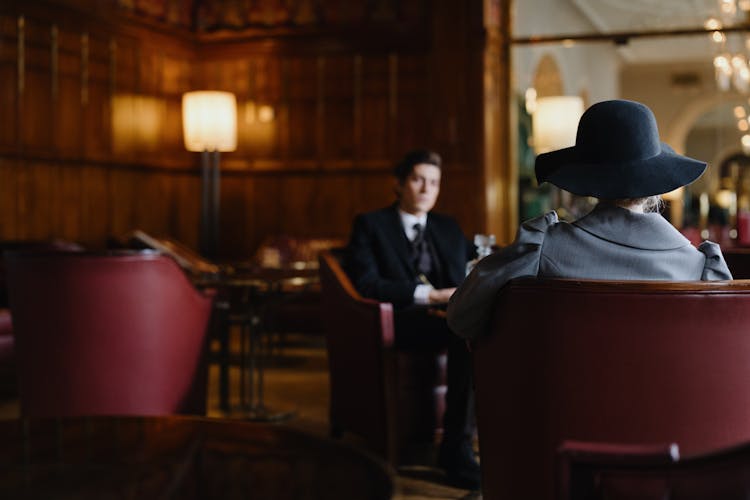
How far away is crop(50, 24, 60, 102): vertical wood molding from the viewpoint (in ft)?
25.7

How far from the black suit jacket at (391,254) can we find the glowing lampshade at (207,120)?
3.85 m

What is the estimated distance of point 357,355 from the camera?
4.07 meters

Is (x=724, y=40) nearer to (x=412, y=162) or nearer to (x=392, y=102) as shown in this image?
(x=392, y=102)

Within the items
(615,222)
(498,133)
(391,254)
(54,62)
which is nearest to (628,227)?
(615,222)

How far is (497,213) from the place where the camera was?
9391 millimetres

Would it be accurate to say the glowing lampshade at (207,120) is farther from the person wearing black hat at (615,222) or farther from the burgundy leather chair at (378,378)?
the person wearing black hat at (615,222)

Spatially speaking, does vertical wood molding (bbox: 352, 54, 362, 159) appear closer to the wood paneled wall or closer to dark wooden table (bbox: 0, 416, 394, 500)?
the wood paneled wall

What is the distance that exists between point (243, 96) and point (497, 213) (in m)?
2.59

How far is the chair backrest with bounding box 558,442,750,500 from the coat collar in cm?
115

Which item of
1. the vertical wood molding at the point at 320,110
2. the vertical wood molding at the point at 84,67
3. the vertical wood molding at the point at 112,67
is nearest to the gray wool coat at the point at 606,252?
the vertical wood molding at the point at 84,67

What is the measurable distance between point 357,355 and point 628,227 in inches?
77.8

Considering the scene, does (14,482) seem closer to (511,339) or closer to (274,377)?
(511,339)

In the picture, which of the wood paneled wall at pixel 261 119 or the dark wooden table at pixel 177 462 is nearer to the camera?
the dark wooden table at pixel 177 462

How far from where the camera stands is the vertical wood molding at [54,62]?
7840 millimetres
